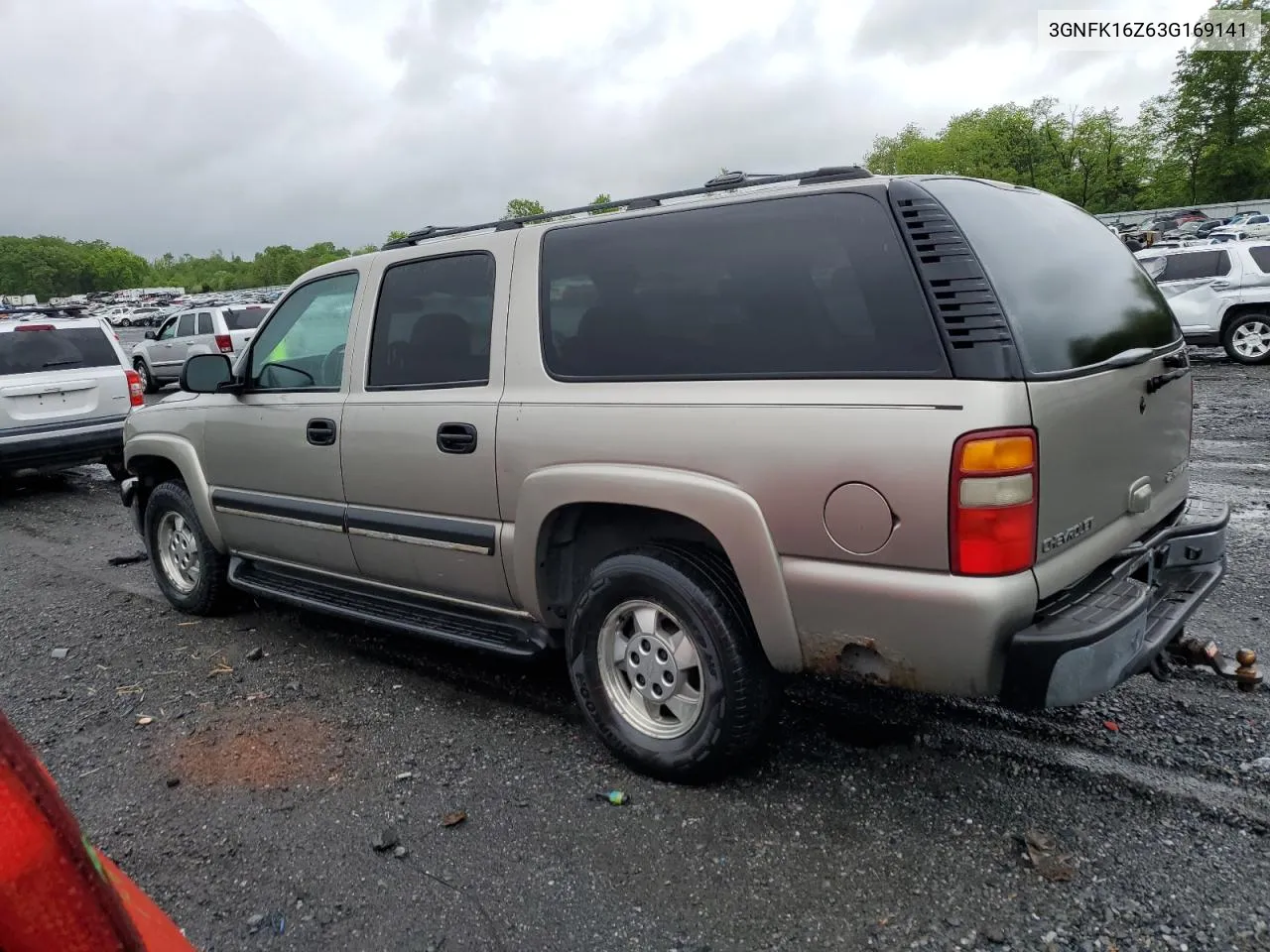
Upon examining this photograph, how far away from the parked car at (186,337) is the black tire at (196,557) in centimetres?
1499

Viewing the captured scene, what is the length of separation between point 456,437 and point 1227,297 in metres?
13.8

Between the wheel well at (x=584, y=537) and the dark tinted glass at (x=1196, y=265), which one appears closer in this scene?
the wheel well at (x=584, y=537)

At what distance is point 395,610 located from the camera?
4164 millimetres

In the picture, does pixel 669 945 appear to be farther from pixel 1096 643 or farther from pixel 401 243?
pixel 401 243

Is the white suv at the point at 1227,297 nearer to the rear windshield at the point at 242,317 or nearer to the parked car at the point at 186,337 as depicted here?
the parked car at the point at 186,337

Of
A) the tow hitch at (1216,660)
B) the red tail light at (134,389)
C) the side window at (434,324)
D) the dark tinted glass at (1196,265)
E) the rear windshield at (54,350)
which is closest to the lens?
the tow hitch at (1216,660)

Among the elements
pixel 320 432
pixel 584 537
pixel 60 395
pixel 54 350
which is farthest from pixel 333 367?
pixel 54 350

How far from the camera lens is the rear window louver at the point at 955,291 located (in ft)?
8.32

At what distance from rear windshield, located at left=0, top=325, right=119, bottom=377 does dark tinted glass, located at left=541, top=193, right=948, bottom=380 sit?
26.8 feet

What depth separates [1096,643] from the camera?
2580mm

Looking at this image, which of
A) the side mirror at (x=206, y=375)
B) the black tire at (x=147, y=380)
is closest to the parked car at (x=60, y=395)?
the side mirror at (x=206, y=375)

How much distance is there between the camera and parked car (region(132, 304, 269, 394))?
19.9 meters

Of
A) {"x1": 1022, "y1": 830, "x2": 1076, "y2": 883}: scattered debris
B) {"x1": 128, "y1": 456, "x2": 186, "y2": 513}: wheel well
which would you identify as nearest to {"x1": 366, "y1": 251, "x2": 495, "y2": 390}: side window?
{"x1": 128, "y1": 456, "x2": 186, "y2": 513}: wheel well

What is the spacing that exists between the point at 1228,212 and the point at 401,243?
60.3 metres
